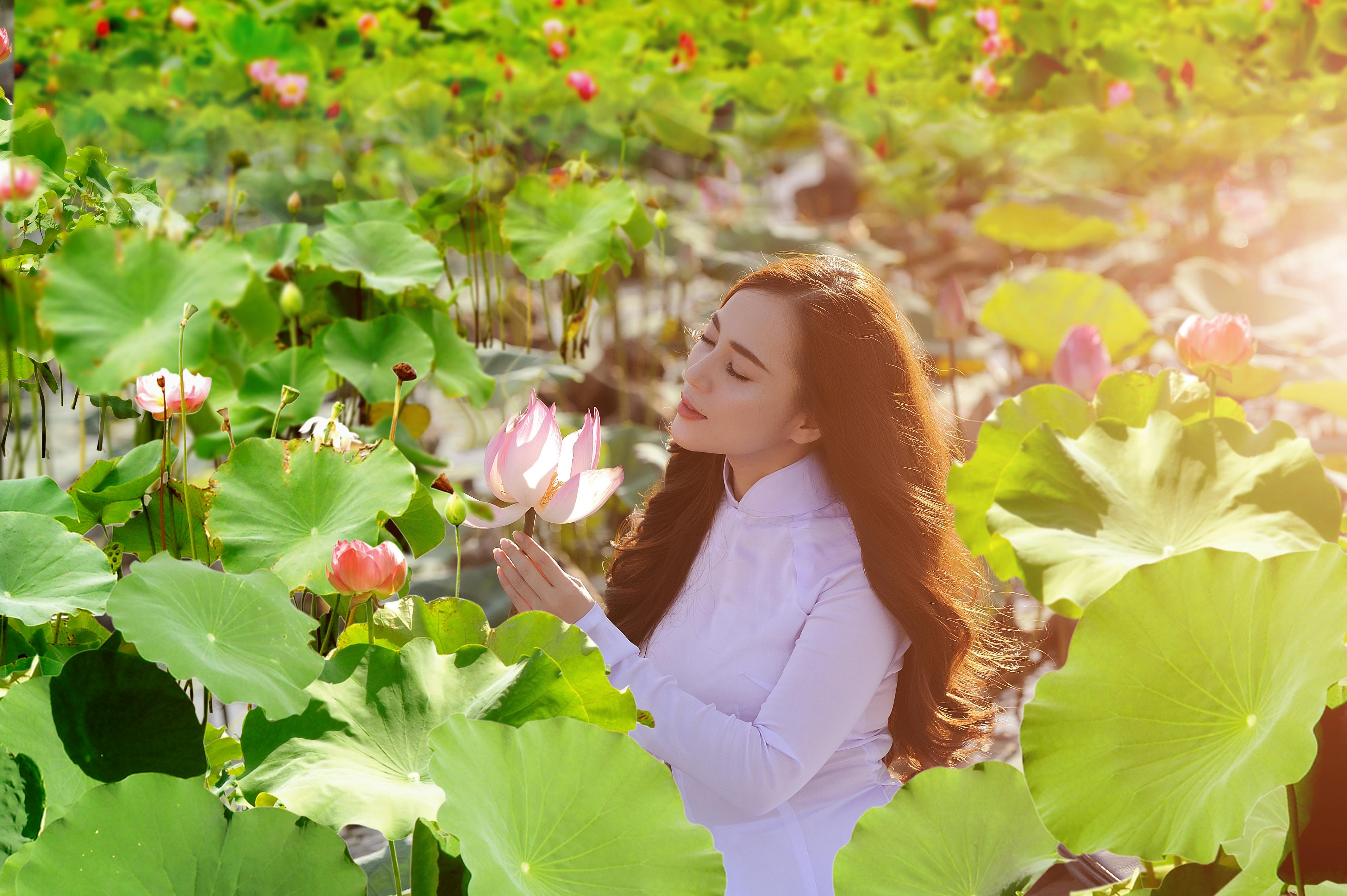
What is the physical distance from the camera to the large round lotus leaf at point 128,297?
53 centimetres

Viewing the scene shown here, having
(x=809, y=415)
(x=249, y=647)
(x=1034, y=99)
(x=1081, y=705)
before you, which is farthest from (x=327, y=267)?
(x=1034, y=99)

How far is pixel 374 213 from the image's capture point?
1500 millimetres

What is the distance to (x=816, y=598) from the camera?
0.97 m

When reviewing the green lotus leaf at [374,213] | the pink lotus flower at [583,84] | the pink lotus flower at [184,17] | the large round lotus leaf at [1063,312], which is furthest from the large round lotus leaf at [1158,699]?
the pink lotus flower at [184,17]

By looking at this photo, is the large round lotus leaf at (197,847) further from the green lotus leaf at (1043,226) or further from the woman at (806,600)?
the green lotus leaf at (1043,226)

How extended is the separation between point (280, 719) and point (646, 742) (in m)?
0.35

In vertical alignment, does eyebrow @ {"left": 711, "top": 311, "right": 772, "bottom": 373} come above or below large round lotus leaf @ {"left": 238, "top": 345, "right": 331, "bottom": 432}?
above

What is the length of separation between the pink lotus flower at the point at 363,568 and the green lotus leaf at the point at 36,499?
0.27 meters

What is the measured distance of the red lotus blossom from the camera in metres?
3.01

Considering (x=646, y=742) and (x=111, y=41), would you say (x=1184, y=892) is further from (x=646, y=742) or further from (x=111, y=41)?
(x=111, y=41)

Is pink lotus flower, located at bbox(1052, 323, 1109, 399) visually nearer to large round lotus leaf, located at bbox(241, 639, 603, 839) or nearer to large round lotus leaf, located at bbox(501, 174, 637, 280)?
large round lotus leaf, located at bbox(501, 174, 637, 280)

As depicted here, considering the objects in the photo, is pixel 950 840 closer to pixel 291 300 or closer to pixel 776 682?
pixel 776 682

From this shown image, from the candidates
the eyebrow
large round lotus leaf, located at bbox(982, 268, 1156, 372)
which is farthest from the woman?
large round lotus leaf, located at bbox(982, 268, 1156, 372)

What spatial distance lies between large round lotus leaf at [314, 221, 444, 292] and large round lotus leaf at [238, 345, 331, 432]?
12 cm
